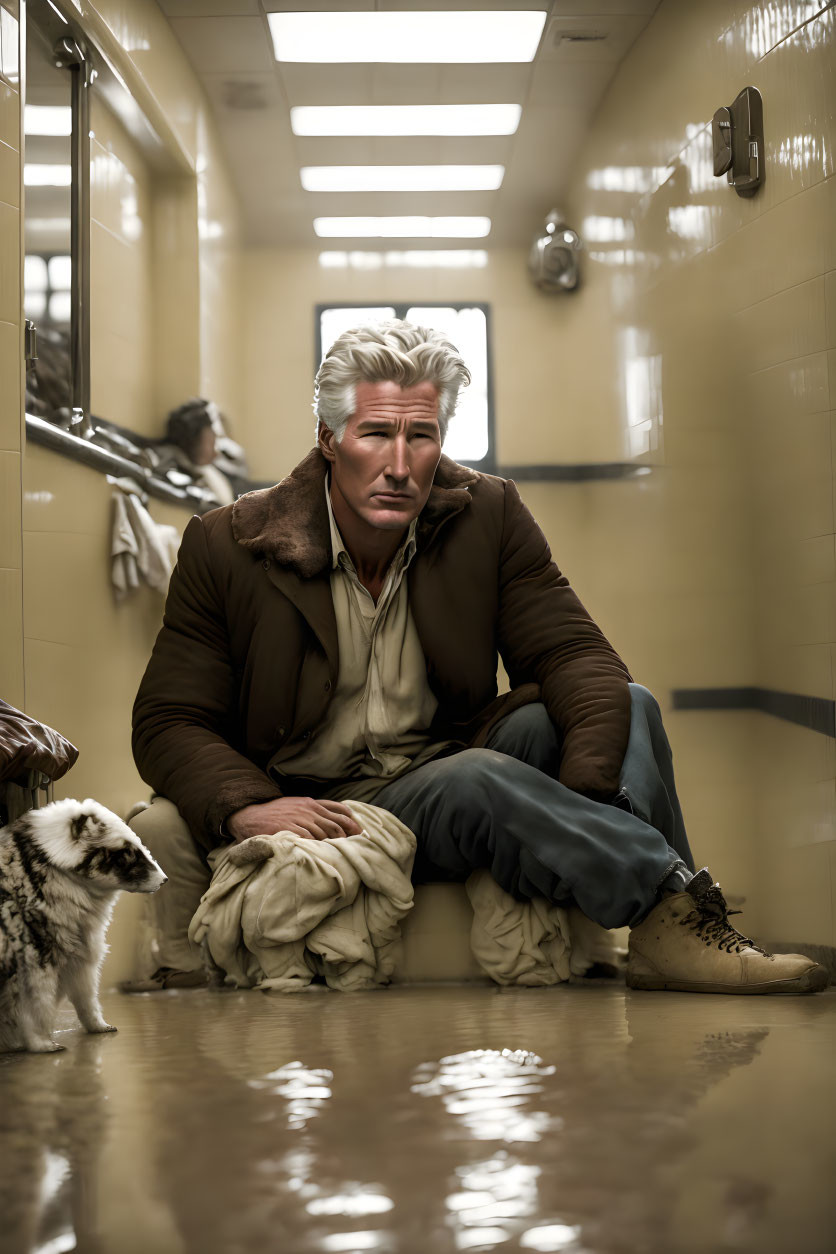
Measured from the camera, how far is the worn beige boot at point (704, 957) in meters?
2.04

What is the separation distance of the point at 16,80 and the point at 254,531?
104 centimetres

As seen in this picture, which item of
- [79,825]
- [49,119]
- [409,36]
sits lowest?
→ [79,825]

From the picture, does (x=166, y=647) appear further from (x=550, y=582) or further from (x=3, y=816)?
(x=550, y=582)

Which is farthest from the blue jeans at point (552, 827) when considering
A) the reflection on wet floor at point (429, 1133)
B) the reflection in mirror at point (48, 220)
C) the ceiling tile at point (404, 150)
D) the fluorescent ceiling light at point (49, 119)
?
the ceiling tile at point (404, 150)

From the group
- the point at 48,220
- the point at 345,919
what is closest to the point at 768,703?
the point at 345,919

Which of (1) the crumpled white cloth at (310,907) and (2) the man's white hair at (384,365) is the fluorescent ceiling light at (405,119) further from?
(1) the crumpled white cloth at (310,907)

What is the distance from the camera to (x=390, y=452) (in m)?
2.39

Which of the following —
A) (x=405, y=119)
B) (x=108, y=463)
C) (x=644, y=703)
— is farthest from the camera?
(x=405, y=119)

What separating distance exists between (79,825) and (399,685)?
77cm

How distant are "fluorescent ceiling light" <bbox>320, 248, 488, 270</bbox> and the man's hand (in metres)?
3.72

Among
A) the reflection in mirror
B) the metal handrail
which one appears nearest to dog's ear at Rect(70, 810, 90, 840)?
the metal handrail

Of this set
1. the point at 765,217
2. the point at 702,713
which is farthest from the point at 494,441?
the point at 765,217

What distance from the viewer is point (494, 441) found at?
5.41 metres

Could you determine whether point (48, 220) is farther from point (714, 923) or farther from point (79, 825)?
point (714, 923)
